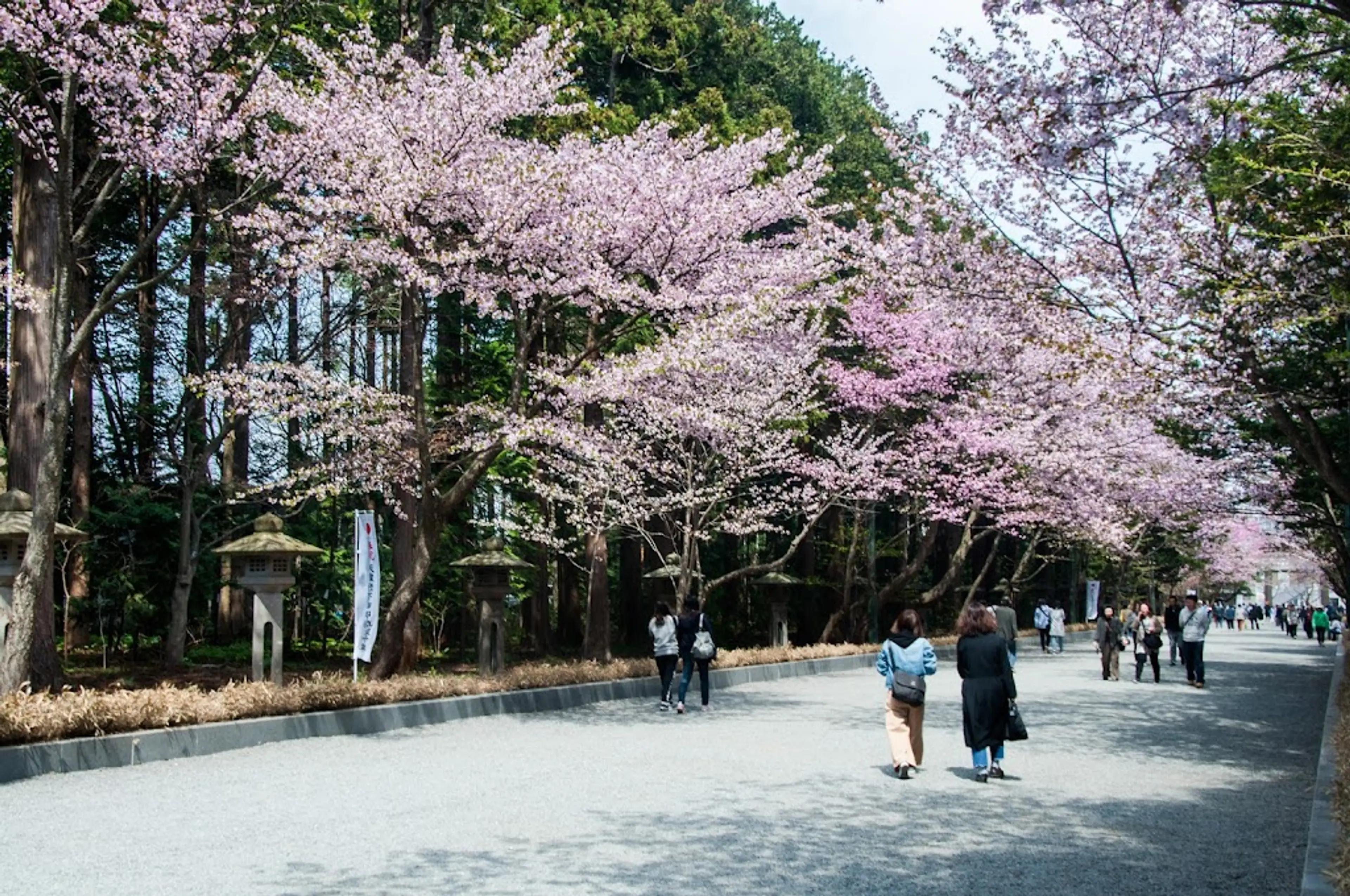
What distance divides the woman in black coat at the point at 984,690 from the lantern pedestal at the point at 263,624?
8.43m

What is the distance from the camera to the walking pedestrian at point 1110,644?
77.2 ft

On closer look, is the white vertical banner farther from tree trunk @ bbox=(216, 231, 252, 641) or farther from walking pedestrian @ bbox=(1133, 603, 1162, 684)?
walking pedestrian @ bbox=(1133, 603, 1162, 684)

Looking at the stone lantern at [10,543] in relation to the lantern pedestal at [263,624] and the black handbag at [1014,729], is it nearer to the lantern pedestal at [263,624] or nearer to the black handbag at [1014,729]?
the lantern pedestal at [263,624]

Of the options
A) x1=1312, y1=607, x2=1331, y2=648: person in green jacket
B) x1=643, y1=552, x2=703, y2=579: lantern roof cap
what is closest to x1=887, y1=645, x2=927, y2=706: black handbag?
x1=643, y1=552, x2=703, y2=579: lantern roof cap

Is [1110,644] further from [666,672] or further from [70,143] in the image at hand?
[70,143]

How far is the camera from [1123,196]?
14.1 meters

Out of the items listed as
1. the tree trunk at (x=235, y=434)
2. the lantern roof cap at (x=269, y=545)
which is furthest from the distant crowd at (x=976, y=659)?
the tree trunk at (x=235, y=434)

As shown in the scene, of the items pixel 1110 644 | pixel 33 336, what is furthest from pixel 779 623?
pixel 33 336

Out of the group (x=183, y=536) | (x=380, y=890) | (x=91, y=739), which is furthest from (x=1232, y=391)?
(x=183, y=536)

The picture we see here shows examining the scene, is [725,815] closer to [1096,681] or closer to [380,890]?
→ [380,890]

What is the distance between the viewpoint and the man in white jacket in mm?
21516

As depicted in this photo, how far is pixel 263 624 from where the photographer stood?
15930mm

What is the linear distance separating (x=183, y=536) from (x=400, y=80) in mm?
9687

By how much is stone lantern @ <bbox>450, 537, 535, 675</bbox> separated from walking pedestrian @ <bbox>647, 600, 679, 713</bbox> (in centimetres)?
240
